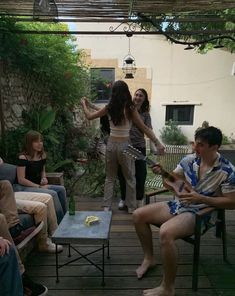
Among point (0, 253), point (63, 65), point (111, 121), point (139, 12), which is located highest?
point (139, 12)

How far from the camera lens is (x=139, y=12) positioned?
4.36m

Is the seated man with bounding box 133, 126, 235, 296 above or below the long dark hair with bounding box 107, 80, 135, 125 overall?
below

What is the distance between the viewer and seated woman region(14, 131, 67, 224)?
3.44 metres

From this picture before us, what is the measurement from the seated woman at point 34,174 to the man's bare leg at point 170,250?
1.35 m

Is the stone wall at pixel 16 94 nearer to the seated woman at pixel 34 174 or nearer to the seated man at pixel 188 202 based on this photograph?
the seated woman at pixel 34 174

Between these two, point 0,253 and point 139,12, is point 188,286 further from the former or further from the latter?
point 139,12

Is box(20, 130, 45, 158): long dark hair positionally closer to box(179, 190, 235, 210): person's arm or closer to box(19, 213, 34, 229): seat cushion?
box(19, 213, 34, 229): seat cushion

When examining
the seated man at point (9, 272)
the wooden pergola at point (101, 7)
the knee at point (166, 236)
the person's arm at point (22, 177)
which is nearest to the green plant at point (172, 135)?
the wooden pergola at point (101, 7)

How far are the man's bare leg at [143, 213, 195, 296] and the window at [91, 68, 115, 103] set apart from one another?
18.6ft

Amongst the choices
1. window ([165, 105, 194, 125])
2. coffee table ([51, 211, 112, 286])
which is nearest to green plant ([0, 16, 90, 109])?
coffee table ([51, 211, 112, 286])

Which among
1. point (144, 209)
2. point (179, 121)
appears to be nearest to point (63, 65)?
point (144, 209)

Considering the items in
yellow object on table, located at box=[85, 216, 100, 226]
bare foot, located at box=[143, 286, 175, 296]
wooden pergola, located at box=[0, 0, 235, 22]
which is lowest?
bare foot, located at box=[143, 286, 175, 296]

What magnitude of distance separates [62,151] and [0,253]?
4.63 m

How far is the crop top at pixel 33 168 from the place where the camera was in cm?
348
